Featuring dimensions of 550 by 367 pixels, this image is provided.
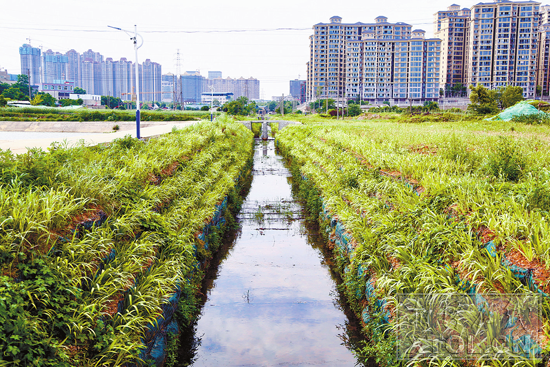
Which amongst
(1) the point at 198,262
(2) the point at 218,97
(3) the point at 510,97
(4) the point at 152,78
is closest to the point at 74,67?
(4) the point at 152,78

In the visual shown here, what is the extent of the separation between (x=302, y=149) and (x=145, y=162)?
34.4 ft

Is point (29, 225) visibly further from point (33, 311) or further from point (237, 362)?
point (237, 362)

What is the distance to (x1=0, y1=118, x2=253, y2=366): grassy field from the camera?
3102mm

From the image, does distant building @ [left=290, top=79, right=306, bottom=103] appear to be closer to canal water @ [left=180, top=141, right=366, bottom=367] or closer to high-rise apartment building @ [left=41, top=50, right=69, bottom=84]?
high-rise apartment building @ [left=41, top=50, right=69, bottom=84]

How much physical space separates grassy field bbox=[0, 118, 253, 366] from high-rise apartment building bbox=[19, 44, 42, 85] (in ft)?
470

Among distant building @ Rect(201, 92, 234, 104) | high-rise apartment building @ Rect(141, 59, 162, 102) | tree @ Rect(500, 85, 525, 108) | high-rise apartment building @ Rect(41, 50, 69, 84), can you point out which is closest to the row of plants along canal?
tree @ Rect(500, 85, 525, 108)

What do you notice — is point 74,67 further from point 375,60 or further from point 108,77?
point 375,60

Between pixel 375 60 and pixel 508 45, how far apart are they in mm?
31858

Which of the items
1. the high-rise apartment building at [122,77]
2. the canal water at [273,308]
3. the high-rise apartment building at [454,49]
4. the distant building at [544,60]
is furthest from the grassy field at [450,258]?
the high-rise apartment building at [122,77]

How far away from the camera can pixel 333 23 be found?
13312cm

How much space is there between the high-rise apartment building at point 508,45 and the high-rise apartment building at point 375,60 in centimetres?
1088

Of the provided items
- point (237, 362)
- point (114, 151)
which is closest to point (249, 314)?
point (237, 362)

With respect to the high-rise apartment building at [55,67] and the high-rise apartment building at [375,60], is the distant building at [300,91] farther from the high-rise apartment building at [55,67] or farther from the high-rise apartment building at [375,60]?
the high-rise apartment building at [55,67]

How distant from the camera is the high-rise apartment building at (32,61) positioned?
129 meters
